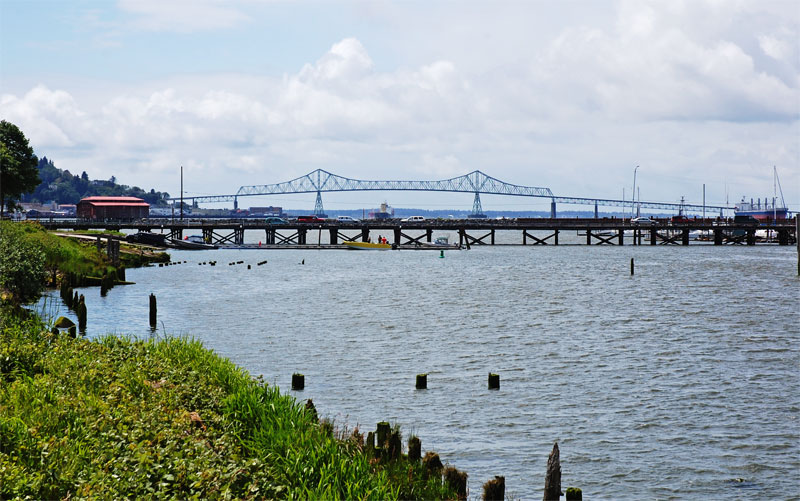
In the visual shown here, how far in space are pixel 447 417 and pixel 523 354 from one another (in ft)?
41.0

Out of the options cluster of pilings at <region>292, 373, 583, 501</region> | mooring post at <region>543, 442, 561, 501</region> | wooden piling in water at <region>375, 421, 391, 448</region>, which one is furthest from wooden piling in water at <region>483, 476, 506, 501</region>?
wooden piling in water at <region>375, 421, 391, 448</region>

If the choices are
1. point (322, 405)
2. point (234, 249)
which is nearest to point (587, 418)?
point (322, 405)

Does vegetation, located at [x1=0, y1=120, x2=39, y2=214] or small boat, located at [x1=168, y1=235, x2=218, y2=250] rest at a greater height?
vegetation, located at [x1=0, y1=120, x2=39, y2=214]

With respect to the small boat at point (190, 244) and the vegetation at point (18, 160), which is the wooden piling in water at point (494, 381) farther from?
the small boat at point (190, 244)

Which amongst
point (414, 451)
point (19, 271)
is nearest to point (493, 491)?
point (414, 451)

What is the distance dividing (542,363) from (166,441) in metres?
21.0

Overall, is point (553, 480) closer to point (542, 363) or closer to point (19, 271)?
point (542, 363)

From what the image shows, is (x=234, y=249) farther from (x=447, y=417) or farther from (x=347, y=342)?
(x=447, y=417)

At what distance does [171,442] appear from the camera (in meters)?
15.0

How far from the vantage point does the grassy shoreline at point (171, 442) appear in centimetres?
1341

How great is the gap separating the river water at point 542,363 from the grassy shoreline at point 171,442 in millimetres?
3606

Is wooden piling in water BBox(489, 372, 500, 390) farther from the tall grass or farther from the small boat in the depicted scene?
the small boat

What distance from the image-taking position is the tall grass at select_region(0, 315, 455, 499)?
1340 centimetres

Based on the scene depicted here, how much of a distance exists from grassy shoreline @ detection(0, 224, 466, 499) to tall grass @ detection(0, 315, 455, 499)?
26 millimetres
